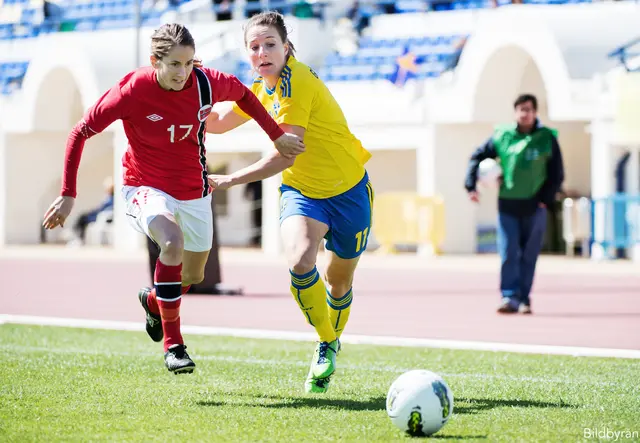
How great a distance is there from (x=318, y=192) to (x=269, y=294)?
28.8ft

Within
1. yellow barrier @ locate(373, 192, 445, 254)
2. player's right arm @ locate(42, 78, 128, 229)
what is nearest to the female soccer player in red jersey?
player's right arm @ locate(42, 78, 128, 229)

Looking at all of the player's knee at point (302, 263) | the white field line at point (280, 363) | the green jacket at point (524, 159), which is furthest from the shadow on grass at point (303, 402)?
the green jacket at point (524, 159)

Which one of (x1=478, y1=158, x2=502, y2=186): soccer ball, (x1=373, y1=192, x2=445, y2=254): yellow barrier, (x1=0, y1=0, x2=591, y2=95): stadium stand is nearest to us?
(x1=478, y1=158, x2=502, y2=186): soccer ball

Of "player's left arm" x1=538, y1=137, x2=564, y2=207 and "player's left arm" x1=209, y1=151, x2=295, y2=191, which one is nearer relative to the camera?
"player's left arm" x1=209, y1=151, x2=295, y2=191

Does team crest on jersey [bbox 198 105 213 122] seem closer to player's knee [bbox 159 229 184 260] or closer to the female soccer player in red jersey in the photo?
the female soccer player in red jersey

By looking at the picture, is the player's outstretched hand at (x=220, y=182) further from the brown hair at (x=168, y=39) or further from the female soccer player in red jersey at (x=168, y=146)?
the brown hair at (x=168, y=39)

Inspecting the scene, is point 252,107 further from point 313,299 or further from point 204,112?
point 313,299

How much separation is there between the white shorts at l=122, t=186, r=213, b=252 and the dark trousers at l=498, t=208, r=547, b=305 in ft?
18.6

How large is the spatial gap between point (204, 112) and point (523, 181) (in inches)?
234

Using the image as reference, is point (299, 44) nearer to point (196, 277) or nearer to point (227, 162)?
point (227, 162)

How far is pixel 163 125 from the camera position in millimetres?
7598

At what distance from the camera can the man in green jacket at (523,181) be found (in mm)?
12914

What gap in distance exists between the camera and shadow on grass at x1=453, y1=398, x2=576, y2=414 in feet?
23.2

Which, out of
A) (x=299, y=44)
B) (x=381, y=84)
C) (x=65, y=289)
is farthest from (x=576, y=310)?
(x=299, y=44)
